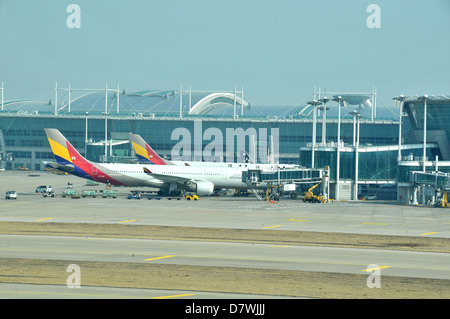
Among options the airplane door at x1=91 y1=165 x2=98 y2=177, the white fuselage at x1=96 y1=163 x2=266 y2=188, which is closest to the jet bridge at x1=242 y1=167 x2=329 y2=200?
the white fuselage at x1=96 y1=163 x2=266 y2=188

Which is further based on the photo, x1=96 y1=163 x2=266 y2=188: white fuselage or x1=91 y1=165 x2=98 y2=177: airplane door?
x1=96 y1=163 x2=266 y2=188: white fuselage

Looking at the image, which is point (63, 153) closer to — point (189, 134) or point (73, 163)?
point (73, 163)

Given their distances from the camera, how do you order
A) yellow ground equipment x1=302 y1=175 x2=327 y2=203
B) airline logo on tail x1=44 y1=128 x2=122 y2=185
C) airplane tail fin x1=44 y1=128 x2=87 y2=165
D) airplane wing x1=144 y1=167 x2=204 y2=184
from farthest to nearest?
1. airplane tail fin x1=44 y1=128 x2=87 y2=165
2. airline logo on tail x1=44 y1=128 x2=122 y2=185
3. airplane wing x1=144 y1=167 x2=204 y2=184
4. yellow ground equipment x1=302 y1=175 x2=327 y2=203

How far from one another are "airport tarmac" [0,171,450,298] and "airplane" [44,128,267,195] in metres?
15.4

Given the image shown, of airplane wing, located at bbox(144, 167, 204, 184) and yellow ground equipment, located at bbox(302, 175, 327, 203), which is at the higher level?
airplane wing, located at bbox(144, 167, 204, 184)

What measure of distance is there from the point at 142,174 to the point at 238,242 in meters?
51.9

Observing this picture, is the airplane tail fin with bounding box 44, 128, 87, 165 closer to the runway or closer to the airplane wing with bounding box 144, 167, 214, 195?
the airplane wing with bounding box 144, 167, 214, 195

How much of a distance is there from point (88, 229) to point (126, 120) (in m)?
141

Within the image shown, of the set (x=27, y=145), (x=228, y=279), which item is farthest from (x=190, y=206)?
(x=27, y=145)

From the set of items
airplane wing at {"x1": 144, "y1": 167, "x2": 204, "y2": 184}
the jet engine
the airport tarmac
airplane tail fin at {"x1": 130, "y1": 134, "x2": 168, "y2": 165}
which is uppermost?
airplane tail fin at {"x1": 130, "y1": 134, "x2": 168, "y2": 165}

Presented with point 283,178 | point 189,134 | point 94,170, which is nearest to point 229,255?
point 283,178

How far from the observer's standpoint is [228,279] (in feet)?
116

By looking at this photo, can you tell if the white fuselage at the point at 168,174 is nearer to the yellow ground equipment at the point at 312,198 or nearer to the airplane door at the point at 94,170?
the airplane door at the point at 94,170

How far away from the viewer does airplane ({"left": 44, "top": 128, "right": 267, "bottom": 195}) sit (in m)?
98.0
